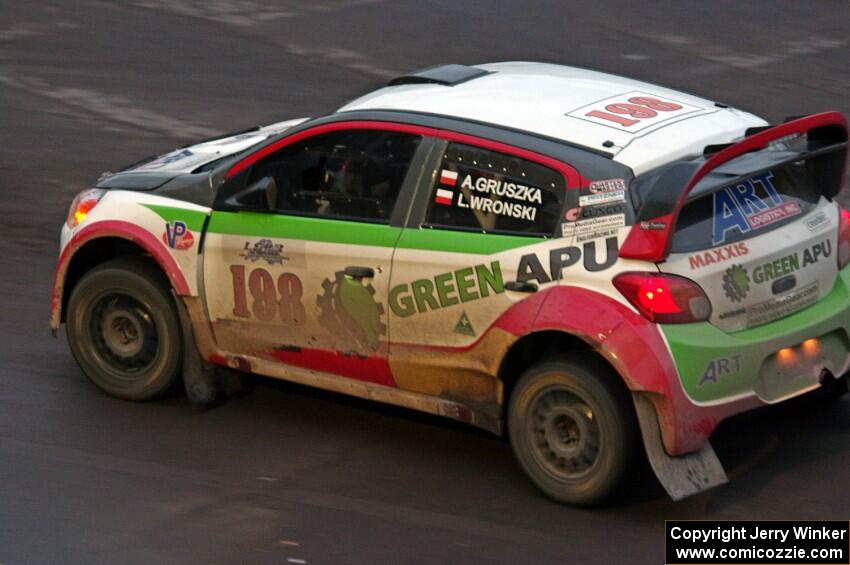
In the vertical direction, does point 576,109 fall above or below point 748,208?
above

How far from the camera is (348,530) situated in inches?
255

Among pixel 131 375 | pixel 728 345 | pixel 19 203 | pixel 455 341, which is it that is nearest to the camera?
pixel 728 345

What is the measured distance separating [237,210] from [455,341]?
141 centimetres

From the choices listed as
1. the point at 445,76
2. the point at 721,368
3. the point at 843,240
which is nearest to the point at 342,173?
the point at 445,76

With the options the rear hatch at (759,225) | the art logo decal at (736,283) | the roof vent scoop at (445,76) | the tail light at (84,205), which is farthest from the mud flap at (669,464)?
the tail light at (84,205)

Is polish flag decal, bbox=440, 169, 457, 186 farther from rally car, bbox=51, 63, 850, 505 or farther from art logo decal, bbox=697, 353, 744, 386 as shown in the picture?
art logo decal, bbox=697, 353, 744, 386

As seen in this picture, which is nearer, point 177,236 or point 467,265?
point 467,265

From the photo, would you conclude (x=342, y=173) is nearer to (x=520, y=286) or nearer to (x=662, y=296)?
(x=520, y=286)

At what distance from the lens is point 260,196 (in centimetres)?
731

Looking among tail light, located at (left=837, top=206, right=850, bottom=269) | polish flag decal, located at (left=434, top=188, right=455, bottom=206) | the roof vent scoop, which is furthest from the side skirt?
tail light, located at (left=837, top=206, right=850, bottom=269)

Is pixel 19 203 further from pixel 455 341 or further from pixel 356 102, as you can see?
pixel 455 341

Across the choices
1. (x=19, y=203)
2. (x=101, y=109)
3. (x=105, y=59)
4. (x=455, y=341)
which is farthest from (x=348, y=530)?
(x=105, y=59)

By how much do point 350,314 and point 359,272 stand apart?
0.74 ft

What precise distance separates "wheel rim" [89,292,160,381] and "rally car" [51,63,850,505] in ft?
0.07
